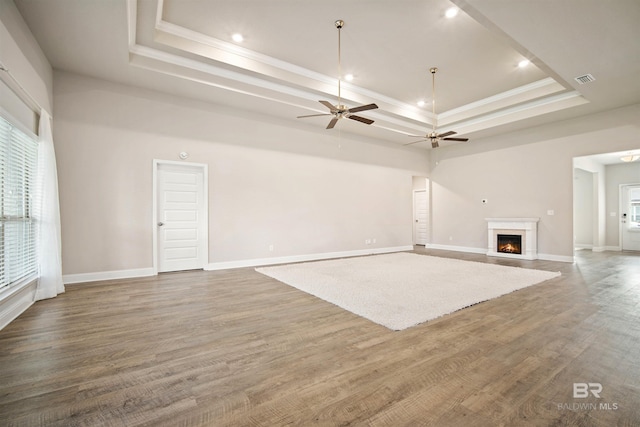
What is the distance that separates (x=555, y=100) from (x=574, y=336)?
585 centimetres

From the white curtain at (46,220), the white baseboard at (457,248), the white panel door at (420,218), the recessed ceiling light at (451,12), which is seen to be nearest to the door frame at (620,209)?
the white baseboard at (457,248)

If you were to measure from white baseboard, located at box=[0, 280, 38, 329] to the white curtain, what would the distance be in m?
0.15

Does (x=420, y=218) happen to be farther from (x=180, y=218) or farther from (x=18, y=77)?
(x=18, y=77)

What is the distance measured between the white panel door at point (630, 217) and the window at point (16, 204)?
14470 millimetres

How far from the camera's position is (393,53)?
4840 mm

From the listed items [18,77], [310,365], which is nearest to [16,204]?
[18,77]

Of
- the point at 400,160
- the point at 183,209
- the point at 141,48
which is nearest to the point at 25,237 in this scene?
the point at 183,209

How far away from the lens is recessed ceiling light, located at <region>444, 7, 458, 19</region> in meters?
3.74

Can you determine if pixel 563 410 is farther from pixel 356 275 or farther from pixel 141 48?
pixel 141 48

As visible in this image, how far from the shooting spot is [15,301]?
3150mm

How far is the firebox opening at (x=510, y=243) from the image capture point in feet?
24.7

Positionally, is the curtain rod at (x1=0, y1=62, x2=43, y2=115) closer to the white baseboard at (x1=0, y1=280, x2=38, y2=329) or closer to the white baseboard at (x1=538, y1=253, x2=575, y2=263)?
the white baseboard at (x1=0, y1=280, x2=38, y2=329)

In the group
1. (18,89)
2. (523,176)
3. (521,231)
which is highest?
(18,89)

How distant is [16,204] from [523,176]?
1008 centimetres
